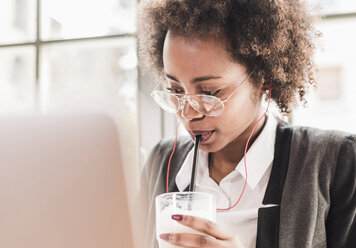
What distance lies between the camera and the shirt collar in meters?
1.34

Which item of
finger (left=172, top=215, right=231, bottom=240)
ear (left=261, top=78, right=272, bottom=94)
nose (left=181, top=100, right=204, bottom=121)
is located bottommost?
finger (left=172, top=215, right=231, bottom=240)

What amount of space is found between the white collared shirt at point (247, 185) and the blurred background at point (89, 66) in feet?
1.38

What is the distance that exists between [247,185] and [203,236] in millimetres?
483

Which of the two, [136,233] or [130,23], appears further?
[130,23]

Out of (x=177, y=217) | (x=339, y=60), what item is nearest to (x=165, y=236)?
(x=177, y=217)

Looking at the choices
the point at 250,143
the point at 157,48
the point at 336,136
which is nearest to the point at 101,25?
the point at 157,48

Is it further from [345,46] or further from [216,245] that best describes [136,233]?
[345,46]

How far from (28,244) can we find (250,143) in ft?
3.55

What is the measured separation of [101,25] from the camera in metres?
2.08

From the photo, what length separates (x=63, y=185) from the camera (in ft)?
1.43

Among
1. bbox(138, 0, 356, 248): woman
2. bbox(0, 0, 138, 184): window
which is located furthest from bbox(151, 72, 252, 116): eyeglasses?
bbox(0, 0, 138, 184): window

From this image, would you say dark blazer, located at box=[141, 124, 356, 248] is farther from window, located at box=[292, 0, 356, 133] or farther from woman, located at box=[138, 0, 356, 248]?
window, located at box=[292, 0, 356, 133]

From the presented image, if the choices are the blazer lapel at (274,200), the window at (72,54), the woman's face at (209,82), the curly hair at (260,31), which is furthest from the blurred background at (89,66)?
the woman's face at (209,82)

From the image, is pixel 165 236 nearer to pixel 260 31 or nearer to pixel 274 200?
pixel 274 200
